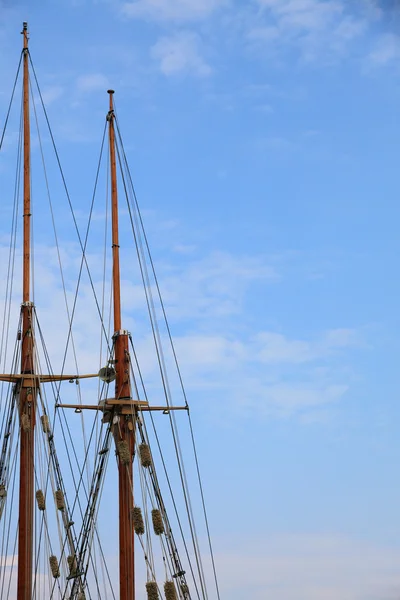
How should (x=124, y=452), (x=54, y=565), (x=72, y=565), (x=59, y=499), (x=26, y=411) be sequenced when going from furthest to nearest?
(x=26, y=411) < (x=59, y=499) < (x=54, y=565) < (x=72, y=565) < (x=124, y=452)

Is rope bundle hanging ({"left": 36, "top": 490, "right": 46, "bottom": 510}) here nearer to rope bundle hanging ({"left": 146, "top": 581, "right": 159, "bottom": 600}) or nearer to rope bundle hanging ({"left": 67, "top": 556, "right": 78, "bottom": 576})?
rope bundle hanging ({"left": 67, "top": 556, "right": 78, "bottom": 576})

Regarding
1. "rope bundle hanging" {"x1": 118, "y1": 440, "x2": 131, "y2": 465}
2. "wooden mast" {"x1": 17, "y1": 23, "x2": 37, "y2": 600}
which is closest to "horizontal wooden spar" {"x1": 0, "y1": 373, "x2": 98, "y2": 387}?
"wooden mast" {"x1": 17, "y1": 23, "x2": 37, "y2": 600}

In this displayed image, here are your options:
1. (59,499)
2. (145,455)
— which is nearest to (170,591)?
(145,455)

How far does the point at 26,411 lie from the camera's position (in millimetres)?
68188

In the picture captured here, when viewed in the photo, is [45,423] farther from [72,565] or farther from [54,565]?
[72,565]

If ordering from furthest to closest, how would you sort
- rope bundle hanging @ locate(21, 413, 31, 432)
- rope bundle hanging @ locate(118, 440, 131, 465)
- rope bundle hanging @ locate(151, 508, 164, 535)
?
1. rope bundle hanging @ locate(21, 413, 31, 432)
2. rope bundle hanging @ locate(118, 440, 131, 465)
3. rope bundle hanging @ locate(151, 508, 164, 535)

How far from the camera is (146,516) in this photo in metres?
60.5

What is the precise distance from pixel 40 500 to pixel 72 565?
3883mm

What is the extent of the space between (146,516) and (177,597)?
3.92m

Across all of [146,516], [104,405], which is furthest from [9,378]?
[146,516]

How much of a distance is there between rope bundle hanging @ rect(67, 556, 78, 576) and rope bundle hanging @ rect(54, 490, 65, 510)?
2.59 metres

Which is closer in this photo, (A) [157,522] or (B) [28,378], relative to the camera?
(A) [157,522]

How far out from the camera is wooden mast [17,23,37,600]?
213 feet

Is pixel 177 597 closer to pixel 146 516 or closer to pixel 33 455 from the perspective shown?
pixel 146 516
